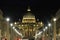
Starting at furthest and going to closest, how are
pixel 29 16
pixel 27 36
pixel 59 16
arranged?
pixel 29 16 → pixel 59 16 → pixel 27 36

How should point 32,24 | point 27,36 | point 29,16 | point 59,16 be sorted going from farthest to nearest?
point 29,16, point 59,16, point 27,36, point 32,24

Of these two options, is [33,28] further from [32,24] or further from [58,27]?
[58,27]

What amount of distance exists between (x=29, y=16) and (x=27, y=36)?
1698 cm

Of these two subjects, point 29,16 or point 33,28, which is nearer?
point 33,28

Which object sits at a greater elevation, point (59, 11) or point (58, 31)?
point (59, 11)

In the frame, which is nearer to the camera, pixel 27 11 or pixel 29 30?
pixel 29 30

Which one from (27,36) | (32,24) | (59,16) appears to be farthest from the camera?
(59,16)

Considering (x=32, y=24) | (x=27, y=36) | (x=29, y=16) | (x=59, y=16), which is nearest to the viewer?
(x=32, y=24)

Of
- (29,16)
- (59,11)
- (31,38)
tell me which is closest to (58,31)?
(31,38)

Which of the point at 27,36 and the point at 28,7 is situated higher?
the point at 28,7

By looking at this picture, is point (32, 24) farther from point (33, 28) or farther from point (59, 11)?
point (59, 11)

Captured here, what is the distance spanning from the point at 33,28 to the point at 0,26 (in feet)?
25.3

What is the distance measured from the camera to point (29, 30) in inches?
2299

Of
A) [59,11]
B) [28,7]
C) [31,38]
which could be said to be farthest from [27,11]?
[31,38]
